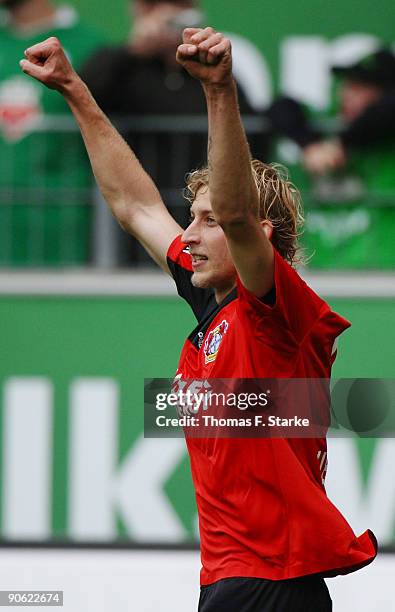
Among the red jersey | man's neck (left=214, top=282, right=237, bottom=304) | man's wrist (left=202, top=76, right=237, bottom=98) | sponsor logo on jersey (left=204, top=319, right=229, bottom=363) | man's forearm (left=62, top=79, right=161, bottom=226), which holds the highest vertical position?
man's forearm (left=62, top=79, right=161, bottom=226)

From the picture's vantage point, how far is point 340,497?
614 centimetres

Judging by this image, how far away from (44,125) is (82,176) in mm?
323

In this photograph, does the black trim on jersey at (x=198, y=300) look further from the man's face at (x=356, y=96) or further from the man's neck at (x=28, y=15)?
the man's neck at (x=28, y=15)

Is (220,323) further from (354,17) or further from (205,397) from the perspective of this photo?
(354,17)

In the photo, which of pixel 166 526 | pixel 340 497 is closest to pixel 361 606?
pixel 340 497

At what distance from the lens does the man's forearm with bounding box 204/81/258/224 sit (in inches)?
111

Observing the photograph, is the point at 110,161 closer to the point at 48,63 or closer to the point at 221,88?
the point at 48,63

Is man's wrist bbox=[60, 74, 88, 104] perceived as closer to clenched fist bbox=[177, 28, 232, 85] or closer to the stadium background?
clenched fist bbox=[177, 28, 232, 85]

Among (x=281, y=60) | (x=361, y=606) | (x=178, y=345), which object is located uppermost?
(x=281, y=60)

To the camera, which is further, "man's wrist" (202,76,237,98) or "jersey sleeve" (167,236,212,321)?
"jersey sleeve" (167,236,212,321)

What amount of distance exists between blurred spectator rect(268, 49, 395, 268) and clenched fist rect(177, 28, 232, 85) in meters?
3.53

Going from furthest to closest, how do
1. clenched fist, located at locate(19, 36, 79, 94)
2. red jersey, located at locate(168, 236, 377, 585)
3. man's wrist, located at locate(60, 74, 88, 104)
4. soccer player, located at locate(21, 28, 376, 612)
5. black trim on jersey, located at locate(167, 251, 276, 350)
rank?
man's wrist, located at locate(60, 74, 88, 104)
clenched fist, located at locate(19, 36, 79, 94)
black trim on jersey, located at locate(167, 251, 276, 350)
red jersey, located at locate(168, 236, 377, 585)
soccer player, located at locate(21, 28, 376, 612)

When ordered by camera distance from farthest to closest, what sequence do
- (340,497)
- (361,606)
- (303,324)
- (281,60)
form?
1. (281,60)
2. (340,497)
3. (361,606)
4. (303,324)

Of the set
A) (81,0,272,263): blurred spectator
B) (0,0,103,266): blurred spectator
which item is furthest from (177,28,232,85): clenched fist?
(0,0,103,266): blurred spectator
